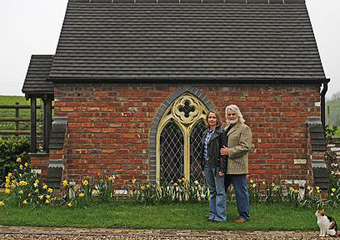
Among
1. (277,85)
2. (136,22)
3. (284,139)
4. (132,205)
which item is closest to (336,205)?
(284,139)

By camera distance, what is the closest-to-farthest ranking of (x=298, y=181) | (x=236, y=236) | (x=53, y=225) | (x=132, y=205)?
(x=236, y=236) → (x=53, y=225) → (x=132, y=205) → (x=298, y=181)

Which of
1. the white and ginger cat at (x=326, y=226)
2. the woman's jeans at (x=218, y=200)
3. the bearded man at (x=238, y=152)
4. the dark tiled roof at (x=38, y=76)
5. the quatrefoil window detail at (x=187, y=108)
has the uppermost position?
the dark tiled roof at (x=38, y=76)

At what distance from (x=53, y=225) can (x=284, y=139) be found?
252 inches

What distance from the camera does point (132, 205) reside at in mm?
10914

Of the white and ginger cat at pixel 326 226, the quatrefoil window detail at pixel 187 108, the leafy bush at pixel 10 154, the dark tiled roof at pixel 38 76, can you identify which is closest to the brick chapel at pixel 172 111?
the quatrefoil window detail at pixel 187 108

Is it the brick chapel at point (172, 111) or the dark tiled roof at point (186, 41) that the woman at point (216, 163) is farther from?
the dark tiled roof at point (186, 41)

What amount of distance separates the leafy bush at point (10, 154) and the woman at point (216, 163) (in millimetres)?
8133

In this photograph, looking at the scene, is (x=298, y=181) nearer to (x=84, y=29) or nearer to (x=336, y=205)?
(x=336, y=205)

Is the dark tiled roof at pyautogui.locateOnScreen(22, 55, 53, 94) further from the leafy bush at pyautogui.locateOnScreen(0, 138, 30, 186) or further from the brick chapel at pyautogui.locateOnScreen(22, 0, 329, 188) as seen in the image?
the leafy bush at pyautogui.locateOnScreen(0, 138, 30, 186)

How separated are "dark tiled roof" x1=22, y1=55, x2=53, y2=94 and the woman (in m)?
5.74

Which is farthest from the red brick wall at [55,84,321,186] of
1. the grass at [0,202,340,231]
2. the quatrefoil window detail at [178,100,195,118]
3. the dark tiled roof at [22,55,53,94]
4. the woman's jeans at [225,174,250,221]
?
the woman's jeans at [225,174,250,221]

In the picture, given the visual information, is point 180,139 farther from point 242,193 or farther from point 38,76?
point 38,76

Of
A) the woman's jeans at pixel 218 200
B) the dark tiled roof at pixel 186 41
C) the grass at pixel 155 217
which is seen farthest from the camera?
the dark tiled roof at pixel 186 41

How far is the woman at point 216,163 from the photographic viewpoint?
8930mm
